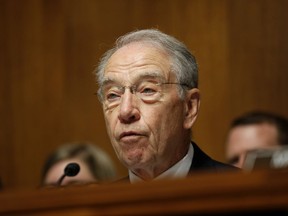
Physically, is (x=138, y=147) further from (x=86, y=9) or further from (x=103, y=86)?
(x=86, y=9)

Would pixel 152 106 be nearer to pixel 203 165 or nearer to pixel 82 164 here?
pixel 203 165

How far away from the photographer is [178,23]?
5188mm

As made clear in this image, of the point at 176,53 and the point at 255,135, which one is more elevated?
the point at 176,53

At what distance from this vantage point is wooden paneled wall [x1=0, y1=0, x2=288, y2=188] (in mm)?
4906

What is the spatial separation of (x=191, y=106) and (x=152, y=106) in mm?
211

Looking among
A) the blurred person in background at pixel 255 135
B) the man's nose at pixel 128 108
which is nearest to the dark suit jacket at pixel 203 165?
the man's nose at pixel 128 108

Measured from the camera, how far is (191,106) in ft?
10.4

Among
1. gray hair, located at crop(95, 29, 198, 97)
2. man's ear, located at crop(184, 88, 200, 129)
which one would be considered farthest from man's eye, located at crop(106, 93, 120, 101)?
man's ear, located at crop(184, 88, 200, 129)

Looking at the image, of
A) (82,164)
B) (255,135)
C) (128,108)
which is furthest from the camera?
(82,164)

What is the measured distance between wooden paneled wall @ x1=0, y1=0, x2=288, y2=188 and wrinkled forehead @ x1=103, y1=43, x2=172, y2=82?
1881 mm

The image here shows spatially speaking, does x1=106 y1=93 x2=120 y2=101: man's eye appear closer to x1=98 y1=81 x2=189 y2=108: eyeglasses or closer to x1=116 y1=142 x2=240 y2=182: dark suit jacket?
x1=98 y1=81 x2=189 y2=108: eyeglasses

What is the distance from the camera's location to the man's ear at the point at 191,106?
3122mm

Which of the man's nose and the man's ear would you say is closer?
the man's nose

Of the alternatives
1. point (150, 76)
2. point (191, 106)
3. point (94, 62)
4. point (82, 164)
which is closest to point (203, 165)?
point (191, 106)
